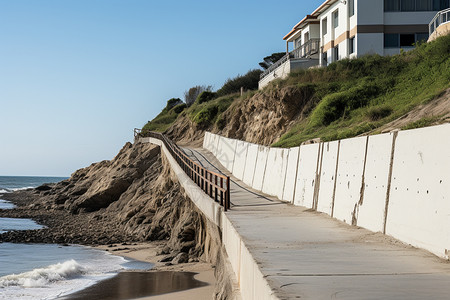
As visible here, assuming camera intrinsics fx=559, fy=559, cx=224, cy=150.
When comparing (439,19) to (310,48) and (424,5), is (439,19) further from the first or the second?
(310,48)

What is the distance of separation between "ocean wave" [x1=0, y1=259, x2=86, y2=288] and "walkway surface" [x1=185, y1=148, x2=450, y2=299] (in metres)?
9.96

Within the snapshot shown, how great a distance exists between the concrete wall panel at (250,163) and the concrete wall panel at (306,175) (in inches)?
299

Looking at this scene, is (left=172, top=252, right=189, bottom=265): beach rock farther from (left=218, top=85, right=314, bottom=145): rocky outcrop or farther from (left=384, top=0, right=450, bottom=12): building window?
(left=384, top=0, right=450, bottom=12): building window

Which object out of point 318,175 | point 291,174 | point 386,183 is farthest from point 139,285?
point 386,183

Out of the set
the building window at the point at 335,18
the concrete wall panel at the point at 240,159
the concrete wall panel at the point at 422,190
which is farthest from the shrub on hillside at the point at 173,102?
the concrete wall panel at the point at 422,190

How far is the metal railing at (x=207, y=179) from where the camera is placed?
47.8 feet

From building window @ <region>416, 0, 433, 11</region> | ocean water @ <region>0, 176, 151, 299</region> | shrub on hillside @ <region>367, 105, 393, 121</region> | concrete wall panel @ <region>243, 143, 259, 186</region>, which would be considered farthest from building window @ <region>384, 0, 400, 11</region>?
ocean water @ <region>0, 176, 151, 299</region>

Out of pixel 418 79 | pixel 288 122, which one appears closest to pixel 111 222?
pixel 288 122

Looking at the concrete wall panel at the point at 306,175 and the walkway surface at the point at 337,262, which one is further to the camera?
the concrete wall panel at the point at 306,175

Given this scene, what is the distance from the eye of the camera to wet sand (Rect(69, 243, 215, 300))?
53.6ft

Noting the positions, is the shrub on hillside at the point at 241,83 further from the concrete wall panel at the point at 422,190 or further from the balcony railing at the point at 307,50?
the concrete wall panel at the point at 422,190

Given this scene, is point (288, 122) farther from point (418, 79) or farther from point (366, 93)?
point (418, 79)

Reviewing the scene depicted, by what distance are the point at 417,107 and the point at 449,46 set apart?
32.5 feet

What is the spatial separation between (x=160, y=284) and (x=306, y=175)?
6.07 meters
